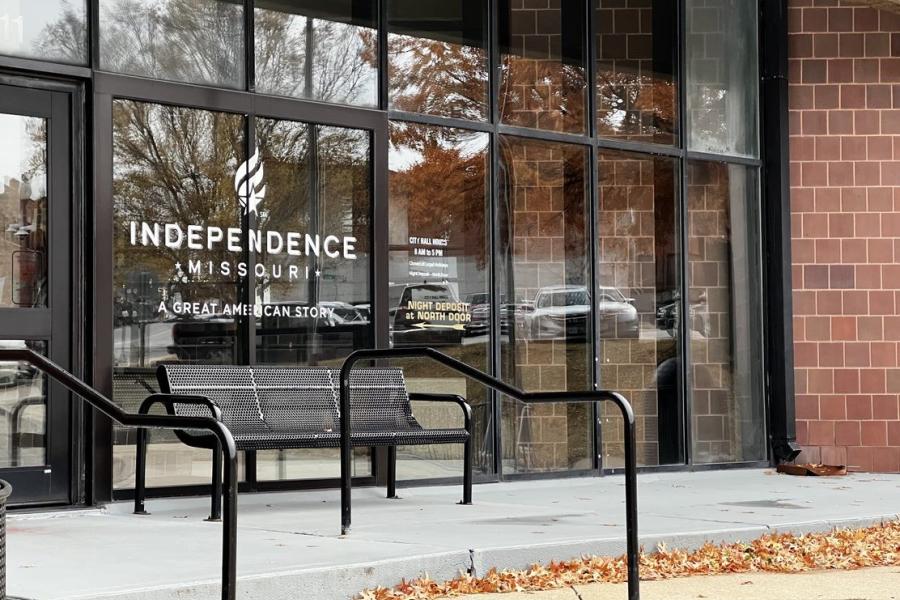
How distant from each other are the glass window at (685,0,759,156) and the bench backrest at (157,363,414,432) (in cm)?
415

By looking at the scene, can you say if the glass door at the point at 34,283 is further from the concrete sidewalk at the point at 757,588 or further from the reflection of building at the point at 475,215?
the concrete sidewalk at the point at 757,588

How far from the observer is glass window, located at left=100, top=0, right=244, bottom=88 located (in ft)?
26.9

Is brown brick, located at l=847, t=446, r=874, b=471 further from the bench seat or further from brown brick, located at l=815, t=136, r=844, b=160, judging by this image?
the bench seat

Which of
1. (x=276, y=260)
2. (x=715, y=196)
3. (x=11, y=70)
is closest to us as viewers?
(x=11, y=70)

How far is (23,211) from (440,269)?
317cm

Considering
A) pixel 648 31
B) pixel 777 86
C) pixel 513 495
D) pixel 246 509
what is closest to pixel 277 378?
pixel 246 509

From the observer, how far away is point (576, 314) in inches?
422

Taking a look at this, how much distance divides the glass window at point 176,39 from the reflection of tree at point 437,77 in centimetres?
135

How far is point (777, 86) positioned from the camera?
11922 mm

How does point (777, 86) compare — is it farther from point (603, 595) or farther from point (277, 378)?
point (603, 595)

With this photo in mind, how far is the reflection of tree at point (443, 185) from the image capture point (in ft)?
31.9

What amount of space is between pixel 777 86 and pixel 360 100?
4313mm

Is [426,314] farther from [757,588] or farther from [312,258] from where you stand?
[757,588]

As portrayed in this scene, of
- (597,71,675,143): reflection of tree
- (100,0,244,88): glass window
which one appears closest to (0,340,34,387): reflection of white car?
(100,0,244,88): glass window
